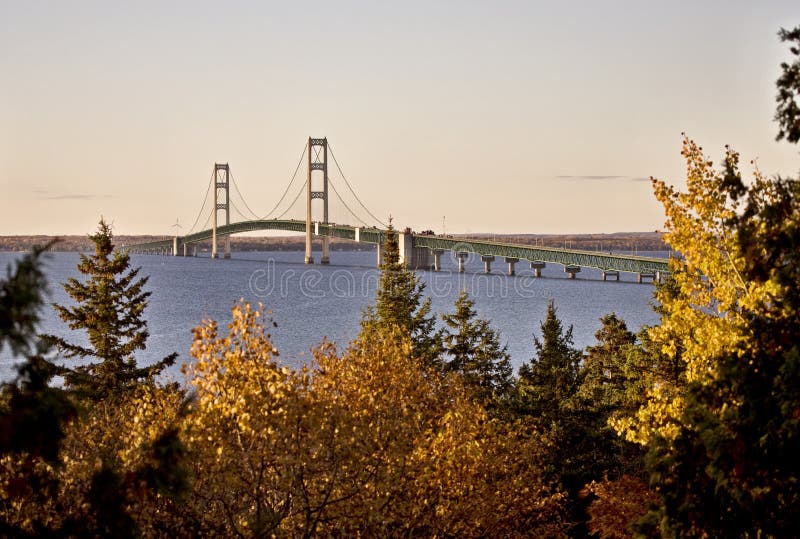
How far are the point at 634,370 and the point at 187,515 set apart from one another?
60.7 feet

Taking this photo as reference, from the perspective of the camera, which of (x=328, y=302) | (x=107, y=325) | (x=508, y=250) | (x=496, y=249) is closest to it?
(x=107, y=325)

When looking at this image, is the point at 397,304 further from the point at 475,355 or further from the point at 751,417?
the point at 751,417

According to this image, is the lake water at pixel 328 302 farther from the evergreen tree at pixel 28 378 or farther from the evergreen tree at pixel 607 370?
the evergreen tree at pixel 28 378

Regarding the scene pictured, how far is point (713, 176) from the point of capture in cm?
1591

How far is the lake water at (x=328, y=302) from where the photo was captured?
252ft

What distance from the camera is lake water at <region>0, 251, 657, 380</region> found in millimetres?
76875

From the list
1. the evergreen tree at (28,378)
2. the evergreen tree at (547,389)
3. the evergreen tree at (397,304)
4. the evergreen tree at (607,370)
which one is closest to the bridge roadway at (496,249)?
the evergreen tree at (607,370)

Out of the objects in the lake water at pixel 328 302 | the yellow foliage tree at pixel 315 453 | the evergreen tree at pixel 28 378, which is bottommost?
the lake water at pixel 328 302

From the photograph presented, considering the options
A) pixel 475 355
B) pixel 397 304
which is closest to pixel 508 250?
pixel 397 304

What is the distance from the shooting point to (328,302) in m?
114

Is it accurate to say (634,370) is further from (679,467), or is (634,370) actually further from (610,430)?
(679,467)

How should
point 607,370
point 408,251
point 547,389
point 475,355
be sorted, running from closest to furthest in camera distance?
point 547,389 → point 475,355 → point 607,370 → point 408,251

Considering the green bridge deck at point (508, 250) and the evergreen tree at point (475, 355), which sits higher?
the green bridge deck at point (508, 250)

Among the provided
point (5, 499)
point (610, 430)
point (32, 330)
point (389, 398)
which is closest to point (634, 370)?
point (610, 430)
